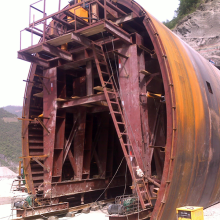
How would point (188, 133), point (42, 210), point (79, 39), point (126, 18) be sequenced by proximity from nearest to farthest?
point (188, 133)
point (79, 39)
point (126, 18)
point (42, 210)

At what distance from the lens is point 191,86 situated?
971 cm

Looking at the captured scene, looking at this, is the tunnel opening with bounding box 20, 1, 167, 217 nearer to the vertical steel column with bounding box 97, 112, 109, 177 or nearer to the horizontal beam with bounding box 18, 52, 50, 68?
the vertical steel column with bounding box 97, 112, 109, 177

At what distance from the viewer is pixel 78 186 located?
12336 millimetres

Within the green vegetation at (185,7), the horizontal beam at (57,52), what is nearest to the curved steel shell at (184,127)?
the horizontal beam at (57,52)

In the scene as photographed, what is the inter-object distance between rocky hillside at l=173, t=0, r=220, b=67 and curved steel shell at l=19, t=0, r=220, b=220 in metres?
18.3

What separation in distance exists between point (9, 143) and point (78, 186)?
69.1m

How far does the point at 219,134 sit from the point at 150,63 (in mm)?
4040

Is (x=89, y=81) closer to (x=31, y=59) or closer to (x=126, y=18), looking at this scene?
(x=31, y=59)

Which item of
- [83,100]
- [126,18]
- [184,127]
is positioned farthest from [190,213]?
[126,18]

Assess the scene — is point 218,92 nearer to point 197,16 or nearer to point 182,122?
point 182,122

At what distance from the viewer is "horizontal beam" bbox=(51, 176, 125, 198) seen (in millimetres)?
11531

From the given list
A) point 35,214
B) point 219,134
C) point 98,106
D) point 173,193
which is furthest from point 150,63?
point 35,214

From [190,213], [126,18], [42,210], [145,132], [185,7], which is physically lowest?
[42,210]

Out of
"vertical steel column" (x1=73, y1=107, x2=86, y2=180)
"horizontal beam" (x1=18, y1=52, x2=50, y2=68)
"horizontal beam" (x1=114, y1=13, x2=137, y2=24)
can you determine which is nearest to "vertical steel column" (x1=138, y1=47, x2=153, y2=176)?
"horizontal beam" (x1=114, y1=13, x2=137, y2=24)
